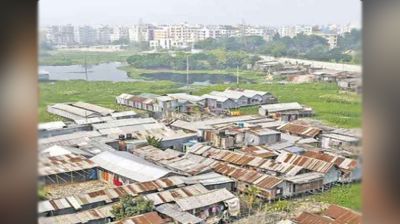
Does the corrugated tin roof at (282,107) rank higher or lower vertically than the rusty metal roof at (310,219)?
higher

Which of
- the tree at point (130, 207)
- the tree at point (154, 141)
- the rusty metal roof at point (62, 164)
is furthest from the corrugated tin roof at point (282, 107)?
the rusty metal roof at point (62, 164)

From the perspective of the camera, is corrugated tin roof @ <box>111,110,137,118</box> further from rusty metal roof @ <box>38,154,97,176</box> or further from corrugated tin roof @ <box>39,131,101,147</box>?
rusty metal roof @ <box>38,154,97,176</box>

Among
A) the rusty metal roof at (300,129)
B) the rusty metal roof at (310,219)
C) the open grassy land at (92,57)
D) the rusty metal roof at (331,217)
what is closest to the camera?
the rusty metal roof at (331,217)

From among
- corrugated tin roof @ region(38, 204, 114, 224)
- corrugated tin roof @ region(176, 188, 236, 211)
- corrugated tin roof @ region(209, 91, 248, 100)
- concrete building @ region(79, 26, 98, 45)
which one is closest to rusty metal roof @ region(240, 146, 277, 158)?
corrugated tin roof @ region(176, 188, 236, 211)

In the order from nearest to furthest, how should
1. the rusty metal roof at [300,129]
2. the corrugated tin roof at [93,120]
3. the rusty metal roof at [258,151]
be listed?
the corrugated tin roof at [93,120], the rusty metal roof at [300,129], the rusty metal roof at [258,151]

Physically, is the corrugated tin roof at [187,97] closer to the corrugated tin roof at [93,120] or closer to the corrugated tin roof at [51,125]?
the corrugated tin roof at [93,120]

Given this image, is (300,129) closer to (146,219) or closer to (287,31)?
(287,31)

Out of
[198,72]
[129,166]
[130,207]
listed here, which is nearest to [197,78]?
[198,72]
